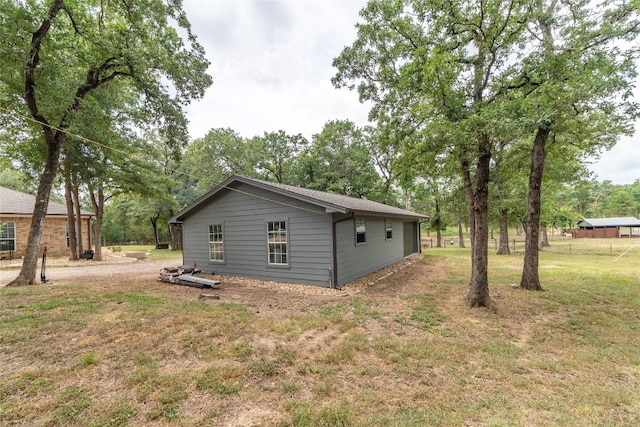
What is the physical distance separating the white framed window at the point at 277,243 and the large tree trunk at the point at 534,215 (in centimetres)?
737

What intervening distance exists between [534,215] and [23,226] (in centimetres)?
2573

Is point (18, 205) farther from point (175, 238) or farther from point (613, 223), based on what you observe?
point (613, 223)

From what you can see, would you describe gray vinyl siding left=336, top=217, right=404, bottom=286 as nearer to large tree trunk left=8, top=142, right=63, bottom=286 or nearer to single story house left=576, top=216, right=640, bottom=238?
large tree trunk left=8, top=142, right=63, bottom=286

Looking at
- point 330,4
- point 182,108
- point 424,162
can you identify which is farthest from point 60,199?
point 424,162

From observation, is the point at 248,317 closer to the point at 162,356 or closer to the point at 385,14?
the point at 162,356

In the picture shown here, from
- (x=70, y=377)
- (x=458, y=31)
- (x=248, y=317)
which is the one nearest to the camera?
(x=70, y=377)

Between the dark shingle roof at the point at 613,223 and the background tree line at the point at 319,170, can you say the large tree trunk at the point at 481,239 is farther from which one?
the dark shingle roof at the point at 613,223

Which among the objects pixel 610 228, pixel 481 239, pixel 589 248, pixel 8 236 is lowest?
pixel 589 248

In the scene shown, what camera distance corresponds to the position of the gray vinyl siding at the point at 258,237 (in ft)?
26.1

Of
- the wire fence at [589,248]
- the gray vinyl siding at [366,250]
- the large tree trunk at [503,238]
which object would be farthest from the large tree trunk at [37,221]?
the wire fence at [589,248]

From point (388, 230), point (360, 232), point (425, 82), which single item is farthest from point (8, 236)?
point (425, 82)

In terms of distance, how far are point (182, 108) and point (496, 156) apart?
1163 cm

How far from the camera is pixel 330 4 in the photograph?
28.7ft

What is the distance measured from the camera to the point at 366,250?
9.99 m
